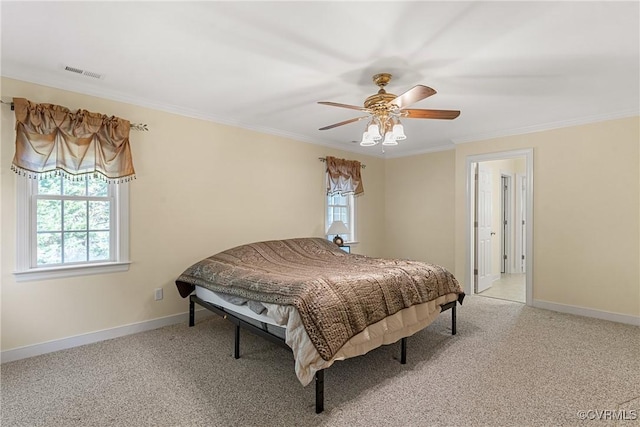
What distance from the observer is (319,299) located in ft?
6.92

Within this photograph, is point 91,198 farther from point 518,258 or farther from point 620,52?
point 518,258

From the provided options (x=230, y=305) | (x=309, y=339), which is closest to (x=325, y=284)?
(x=309, y=339)

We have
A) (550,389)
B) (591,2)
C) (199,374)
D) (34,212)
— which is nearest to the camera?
(591,2)

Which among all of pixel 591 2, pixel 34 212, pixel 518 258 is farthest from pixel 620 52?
pixel 518 258

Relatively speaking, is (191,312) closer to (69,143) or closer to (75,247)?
(75,247)

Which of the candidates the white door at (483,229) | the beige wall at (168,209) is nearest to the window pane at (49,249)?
the beige wall at (168,209)

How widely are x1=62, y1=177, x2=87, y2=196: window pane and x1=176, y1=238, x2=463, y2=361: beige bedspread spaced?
1222mm

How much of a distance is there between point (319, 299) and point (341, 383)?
2.28 feet

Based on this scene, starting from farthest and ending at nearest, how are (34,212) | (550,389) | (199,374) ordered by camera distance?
(34,212) < (199,374) < (550,389)

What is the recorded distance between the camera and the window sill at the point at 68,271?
2.69m

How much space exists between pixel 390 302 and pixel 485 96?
2256 mm

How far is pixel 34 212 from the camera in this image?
275cm

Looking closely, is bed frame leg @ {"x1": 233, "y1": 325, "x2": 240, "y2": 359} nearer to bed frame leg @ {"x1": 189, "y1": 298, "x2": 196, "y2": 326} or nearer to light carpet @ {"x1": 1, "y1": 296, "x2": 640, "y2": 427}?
light carpet @ {"x1": 1, "y1": 296, "x2": 640, "y2": 427}

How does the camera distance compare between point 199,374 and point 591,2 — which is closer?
point 591,2
